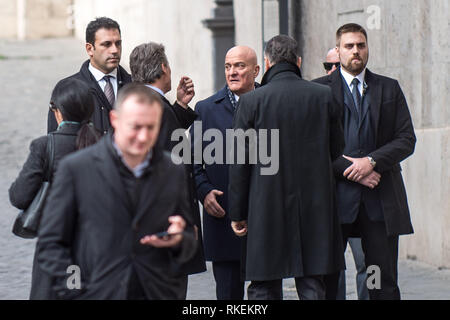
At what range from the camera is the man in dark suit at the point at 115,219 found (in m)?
4.39

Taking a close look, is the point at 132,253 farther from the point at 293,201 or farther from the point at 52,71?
the point at 52,71

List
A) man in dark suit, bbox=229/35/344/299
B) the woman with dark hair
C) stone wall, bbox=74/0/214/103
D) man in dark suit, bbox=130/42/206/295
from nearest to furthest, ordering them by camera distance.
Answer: the woman with dark hair < man in dark suit, bbox=229/35/344/299 < man in dark suit, bbox=130/42/206/295 < stone wall, bbox=74/0/214/103

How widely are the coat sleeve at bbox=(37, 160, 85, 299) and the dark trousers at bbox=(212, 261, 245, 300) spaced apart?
2.37m

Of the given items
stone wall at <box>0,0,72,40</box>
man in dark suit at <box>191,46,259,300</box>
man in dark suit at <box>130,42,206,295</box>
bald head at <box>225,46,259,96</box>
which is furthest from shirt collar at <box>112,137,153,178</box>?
stone wall at <box>0,0,72,40</box>

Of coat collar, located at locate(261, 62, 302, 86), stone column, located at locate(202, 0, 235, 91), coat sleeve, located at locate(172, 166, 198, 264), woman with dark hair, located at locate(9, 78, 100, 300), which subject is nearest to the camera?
coat sleeve, located at locate(172, 166, 198, 264)

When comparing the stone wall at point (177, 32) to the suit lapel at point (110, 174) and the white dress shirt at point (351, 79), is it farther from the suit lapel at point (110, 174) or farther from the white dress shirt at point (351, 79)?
the suit lapel at point (110, 174)

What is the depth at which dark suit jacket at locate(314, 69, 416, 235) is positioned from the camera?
6.55 meters

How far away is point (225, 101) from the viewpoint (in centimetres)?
688

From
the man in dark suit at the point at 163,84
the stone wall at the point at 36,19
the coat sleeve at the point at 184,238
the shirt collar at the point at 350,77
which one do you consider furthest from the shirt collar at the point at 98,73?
the stone wall at the point at 36,19

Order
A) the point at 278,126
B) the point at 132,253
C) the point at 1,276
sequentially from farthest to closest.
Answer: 1. the point at 1,276
2. the point at 278,126
3. the point at 132,253

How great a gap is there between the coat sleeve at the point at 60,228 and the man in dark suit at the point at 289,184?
1.73 meters

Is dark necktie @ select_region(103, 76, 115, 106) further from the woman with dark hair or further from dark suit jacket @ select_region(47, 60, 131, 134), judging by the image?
the woman with dark hair

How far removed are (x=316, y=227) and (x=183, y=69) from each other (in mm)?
13227
